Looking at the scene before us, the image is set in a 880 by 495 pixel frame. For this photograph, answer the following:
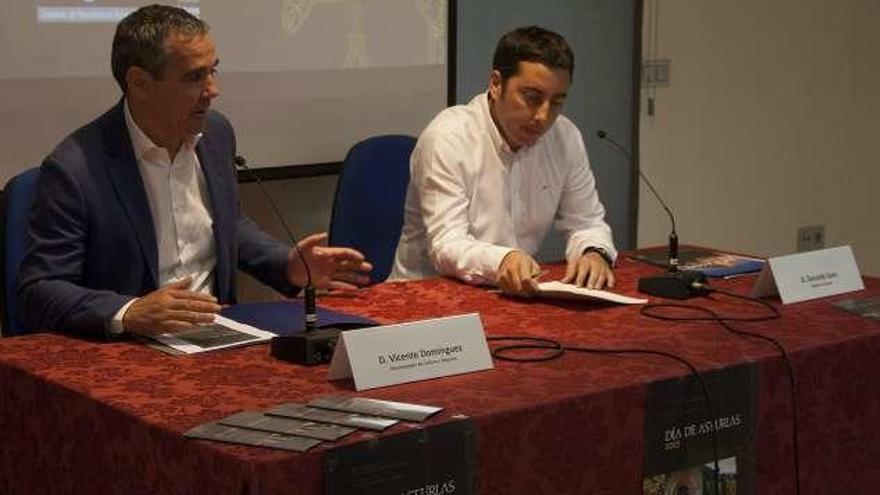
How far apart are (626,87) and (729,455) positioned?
2.93 meters

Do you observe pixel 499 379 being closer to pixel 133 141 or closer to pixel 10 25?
pixel 133 141

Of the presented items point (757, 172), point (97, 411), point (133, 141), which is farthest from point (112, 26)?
point (757, 172)

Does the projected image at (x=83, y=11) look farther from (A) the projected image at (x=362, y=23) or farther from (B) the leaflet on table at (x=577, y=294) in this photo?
(B) the leaflet on table at (x=577, y=294)

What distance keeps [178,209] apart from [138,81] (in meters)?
0.28

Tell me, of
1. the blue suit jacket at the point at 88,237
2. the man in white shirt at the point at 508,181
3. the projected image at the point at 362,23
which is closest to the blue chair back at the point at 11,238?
the blue suit jacket at the point at 88,237

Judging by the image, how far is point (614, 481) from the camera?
7.22 ft

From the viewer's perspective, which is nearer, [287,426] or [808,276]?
[287,426]

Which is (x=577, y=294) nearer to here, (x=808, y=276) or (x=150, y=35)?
(x=808, y=276)

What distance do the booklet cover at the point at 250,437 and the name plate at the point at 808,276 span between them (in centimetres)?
132

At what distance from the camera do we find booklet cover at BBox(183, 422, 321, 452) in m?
1.81

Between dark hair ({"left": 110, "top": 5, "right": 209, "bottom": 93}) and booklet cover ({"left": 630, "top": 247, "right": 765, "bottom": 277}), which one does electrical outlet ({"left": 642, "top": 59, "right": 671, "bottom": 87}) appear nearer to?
booklet cover ({"left": 630, "top": 247, "right": 765, "bottom": 277})

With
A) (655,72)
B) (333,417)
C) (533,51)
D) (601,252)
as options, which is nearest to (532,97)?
(533,51)

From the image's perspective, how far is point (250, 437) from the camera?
6.04ft

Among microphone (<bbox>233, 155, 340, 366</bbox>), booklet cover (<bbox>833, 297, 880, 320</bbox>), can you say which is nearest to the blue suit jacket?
microphone (<bbox>233, 155, 340, 366</bbox>)
